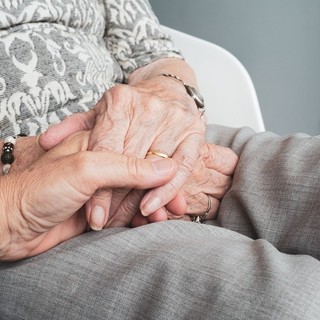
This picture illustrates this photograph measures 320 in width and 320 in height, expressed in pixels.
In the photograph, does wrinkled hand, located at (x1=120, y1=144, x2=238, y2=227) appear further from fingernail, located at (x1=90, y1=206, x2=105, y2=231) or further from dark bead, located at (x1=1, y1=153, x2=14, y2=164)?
dark bead, located at (x1=1, y1=153, x2=14, y2=164)

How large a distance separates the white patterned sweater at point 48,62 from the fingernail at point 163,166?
0.87 ft

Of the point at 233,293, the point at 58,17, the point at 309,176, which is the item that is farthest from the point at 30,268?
the point at 58,17

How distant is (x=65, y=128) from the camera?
732 mm

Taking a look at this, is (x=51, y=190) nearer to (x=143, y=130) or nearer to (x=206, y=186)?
(x=143, y=130)

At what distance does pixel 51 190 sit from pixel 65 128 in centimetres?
18

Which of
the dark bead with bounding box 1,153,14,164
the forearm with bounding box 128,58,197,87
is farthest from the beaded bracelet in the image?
the forearm with bounding box 128,58,197,87

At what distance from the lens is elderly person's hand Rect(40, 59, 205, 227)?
688mm

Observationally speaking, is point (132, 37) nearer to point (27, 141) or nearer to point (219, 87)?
point (219, 87)

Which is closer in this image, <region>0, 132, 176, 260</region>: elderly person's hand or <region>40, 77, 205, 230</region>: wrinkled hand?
<region>0, 132, 176, 260</region>: elderly person's hand

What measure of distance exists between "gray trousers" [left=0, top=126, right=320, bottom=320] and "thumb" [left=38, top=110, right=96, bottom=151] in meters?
0.15

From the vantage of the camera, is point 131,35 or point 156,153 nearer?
point 156,153

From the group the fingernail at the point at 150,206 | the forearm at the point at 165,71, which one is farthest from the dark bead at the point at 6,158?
the forearm at the point at 165,71

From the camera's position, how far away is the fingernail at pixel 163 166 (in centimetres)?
65

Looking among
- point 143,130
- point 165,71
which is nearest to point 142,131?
point 143,130
